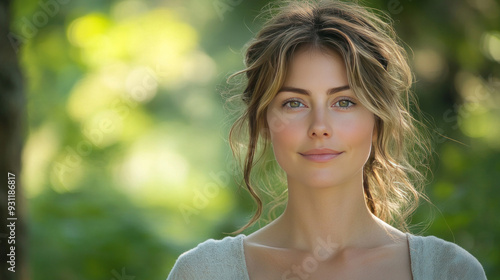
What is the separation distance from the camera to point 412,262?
2.32 meters

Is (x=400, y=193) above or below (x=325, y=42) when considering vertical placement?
below

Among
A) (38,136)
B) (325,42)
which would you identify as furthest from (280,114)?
(38,136)

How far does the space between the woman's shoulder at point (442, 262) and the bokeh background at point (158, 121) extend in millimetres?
1670

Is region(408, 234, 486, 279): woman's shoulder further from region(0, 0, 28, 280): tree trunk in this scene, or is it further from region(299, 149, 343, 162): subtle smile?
region(0, 0, 28, 280): tree trunk

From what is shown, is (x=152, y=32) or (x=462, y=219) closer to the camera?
(x=462, y=219)

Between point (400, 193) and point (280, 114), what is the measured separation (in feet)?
1.93

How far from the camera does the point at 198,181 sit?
17.4 ft

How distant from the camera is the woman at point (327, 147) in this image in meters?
2.30

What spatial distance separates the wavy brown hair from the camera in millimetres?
2344

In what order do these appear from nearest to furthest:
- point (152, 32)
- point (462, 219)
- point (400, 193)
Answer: point (400, 193) → point (462, 219) → point (152, 32)

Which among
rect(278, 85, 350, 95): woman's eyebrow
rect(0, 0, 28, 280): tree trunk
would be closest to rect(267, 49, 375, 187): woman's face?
rect(278, 85, 350, 95): woman's eyebrow

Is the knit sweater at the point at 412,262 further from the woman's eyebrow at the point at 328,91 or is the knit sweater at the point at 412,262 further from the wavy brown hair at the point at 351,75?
the woman's eyebrow at the point at 328,91

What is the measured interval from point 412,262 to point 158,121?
3.47m

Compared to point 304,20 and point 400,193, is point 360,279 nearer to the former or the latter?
point 400,193
